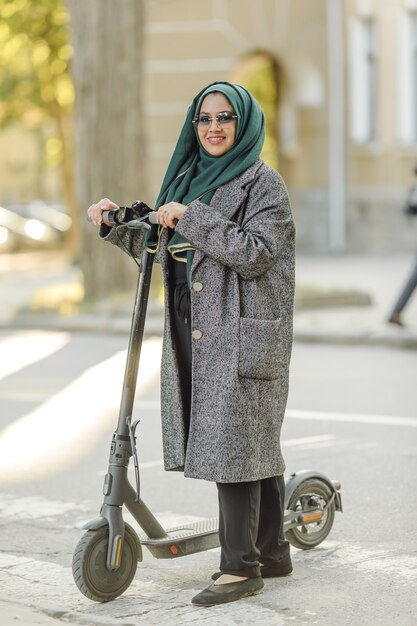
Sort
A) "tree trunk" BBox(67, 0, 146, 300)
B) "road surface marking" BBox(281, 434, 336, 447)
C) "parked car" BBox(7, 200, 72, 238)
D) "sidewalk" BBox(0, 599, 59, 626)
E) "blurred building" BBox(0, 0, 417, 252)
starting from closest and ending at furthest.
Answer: "sidewalk" BBox(0, 599, 59, 626)
"road surface marking" BBox(281, 434, 336, 447)
"tree trunk" BBox(67, 0, 146, 300)
"blurred building" BBox(0, 0, 417, 252)
"parked car" BBox(7, 200, 72, 238)

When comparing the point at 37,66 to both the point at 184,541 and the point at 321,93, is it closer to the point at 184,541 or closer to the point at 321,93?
the point at 321,93

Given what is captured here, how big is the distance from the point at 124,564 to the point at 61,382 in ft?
21.2

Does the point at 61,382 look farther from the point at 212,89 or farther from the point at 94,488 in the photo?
the point at 212,89

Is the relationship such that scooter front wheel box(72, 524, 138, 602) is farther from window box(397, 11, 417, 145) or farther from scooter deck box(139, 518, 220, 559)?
window box(397, 11, 417, 145)

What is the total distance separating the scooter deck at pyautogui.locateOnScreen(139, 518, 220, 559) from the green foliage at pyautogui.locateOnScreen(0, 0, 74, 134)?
24274 mm

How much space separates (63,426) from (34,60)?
77.8 ft

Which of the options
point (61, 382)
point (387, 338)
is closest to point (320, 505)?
point (61, 382)

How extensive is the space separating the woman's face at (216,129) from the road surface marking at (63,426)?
3.14m

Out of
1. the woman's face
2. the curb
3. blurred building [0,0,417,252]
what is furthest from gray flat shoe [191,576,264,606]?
blurred building [0,0,417,252]

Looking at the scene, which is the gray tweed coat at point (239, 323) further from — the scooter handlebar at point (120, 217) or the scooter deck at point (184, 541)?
the scooter deck at point (184, 541)

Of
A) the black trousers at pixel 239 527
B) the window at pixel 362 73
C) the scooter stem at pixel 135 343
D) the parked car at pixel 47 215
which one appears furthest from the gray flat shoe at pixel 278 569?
the parked car at pixel 47 215

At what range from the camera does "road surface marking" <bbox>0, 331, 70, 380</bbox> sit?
13273 millimetres

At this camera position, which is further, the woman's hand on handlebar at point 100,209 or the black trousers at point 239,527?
the woman's hand on handlebar at point 100,209

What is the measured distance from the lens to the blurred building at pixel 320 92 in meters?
28.8
